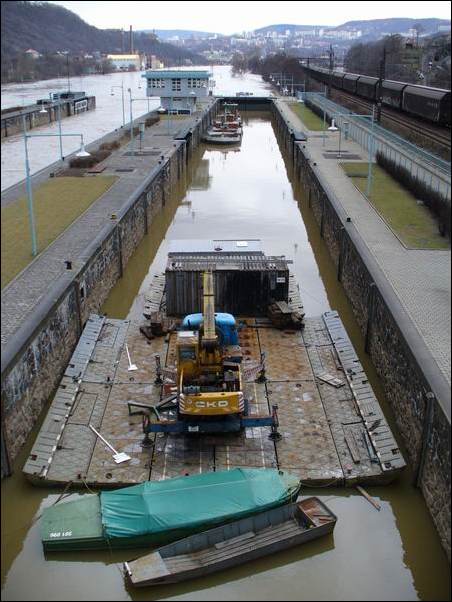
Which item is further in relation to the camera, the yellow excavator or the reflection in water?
the reflection in water

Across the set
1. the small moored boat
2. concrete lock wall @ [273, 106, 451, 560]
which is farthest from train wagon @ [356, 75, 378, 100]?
concrete lock wall @ [273, 106, 451, 560]

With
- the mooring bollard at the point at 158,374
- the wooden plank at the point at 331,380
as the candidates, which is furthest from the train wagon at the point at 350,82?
the mooring bollard at the point at 158,374

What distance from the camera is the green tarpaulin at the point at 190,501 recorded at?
36.9 ft

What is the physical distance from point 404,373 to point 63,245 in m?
12.4

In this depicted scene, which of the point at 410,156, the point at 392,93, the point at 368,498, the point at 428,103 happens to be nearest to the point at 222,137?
the point at 392,93

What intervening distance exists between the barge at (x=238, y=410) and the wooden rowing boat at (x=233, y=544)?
1.31 meters

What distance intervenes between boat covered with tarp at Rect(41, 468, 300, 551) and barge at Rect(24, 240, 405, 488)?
0.98 meters

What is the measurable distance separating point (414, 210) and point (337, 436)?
53.0 feet

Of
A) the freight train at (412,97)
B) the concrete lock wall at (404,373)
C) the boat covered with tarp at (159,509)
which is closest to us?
the boat covered with tarp at (159,509)

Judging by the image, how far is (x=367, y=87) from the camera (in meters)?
56.1

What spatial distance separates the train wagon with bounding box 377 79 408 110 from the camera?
42.9 meters

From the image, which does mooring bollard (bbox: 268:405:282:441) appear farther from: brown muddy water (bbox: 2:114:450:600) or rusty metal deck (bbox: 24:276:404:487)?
brown muddy water (bbox: 2:114:450:600)

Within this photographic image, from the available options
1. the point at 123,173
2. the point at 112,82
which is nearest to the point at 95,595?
the point at 123,173

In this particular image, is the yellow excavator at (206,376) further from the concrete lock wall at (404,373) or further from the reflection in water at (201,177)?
the reflection in water at (201,177)
